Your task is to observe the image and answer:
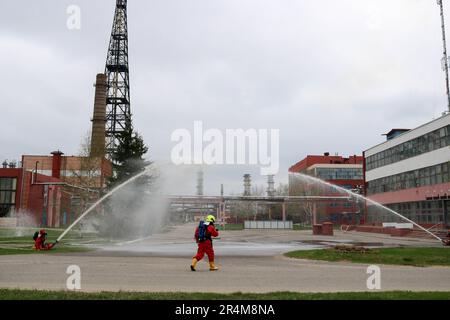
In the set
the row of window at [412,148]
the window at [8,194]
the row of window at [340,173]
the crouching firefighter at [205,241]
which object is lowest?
the crouching firefighter at [205,241]

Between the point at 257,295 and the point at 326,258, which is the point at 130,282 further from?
the point at 326,258

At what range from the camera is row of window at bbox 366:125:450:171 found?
45312mm

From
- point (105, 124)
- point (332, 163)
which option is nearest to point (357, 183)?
point (332, 163)

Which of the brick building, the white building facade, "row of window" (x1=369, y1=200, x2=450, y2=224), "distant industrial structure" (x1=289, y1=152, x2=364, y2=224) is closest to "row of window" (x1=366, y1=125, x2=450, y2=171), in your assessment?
the white building facade

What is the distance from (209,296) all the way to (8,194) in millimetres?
61935

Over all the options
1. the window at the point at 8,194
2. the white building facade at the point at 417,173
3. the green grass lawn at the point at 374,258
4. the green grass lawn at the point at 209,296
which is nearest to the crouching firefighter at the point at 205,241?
the green grass lawn at the point at 209,296

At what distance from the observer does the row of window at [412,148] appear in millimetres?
45312

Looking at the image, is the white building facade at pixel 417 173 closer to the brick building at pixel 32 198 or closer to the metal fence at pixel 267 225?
the metal fence at pixel 267 225

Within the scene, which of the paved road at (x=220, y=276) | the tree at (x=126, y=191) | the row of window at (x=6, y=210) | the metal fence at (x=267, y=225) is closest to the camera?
the paved road at (x=220, y=276)

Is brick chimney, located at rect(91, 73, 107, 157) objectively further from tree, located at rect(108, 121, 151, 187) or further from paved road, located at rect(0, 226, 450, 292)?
paved road, located at rect(0, 226, 450, 292)

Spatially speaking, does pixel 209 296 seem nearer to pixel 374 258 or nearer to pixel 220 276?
pixel 220 276

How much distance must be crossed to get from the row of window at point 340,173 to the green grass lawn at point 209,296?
96426 mm

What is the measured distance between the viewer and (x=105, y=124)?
73.8 metres

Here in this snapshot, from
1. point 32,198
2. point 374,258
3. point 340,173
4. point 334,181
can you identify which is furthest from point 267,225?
point 374,258
